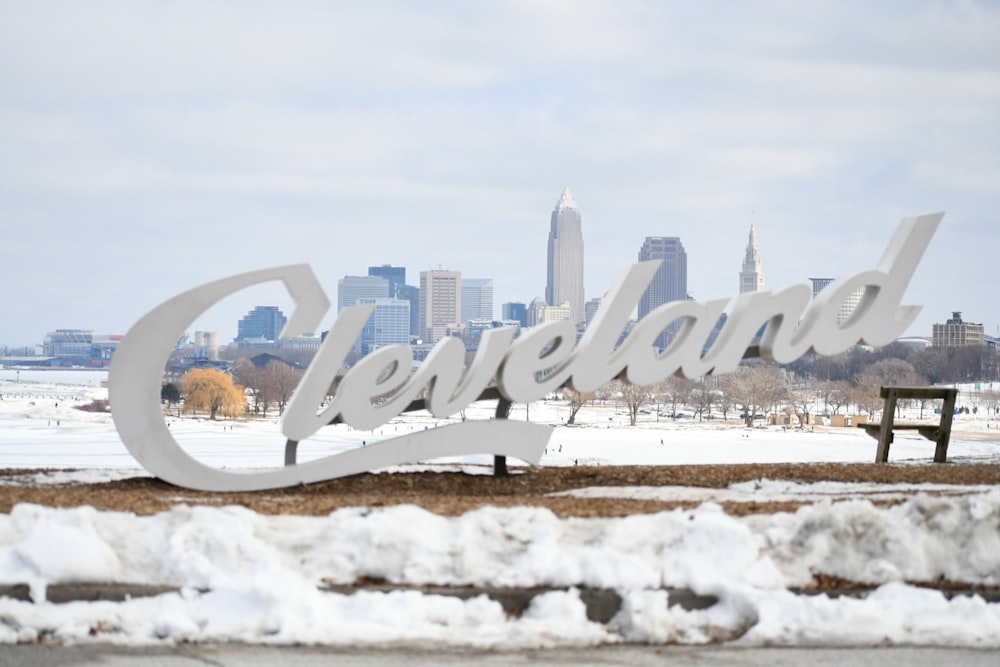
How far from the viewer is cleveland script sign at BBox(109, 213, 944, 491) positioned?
632 inches

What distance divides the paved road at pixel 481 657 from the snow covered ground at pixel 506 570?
0.83ft

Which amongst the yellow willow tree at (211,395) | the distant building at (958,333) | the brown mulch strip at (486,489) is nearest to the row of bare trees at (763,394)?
the yellow willow tree at (211,395)

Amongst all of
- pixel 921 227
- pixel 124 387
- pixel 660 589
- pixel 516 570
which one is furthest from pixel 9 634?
pixel 921 227

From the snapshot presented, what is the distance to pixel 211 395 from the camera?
316 ft

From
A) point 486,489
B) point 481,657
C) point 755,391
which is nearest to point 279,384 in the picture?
point 755,391

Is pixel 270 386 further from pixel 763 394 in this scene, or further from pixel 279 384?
pixel 763 394

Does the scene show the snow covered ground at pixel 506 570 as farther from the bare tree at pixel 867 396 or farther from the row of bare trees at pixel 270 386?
the bare tree at pixel 867 396

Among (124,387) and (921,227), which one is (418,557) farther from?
(921,227)

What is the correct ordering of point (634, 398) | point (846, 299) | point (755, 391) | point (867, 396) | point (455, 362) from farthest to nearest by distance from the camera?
point (755, 391) < point (867, 396) < point (634, 398) < point (846, 299) < point (455, 362)

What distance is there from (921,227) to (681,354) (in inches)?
177

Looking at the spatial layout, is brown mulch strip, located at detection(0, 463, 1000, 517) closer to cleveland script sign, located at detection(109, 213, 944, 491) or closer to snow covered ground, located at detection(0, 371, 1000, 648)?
A: cleveland script sign, located at detection(109, 213, 944, 491)

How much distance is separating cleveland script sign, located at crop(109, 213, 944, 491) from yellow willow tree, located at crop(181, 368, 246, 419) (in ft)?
262

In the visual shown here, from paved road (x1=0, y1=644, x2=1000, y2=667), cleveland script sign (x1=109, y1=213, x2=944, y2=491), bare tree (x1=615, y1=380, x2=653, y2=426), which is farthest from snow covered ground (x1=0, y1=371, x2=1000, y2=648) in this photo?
Answer: bare tree (x1=615, y1=380, x2=653, y2=426)

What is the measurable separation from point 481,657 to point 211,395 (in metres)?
90.0
